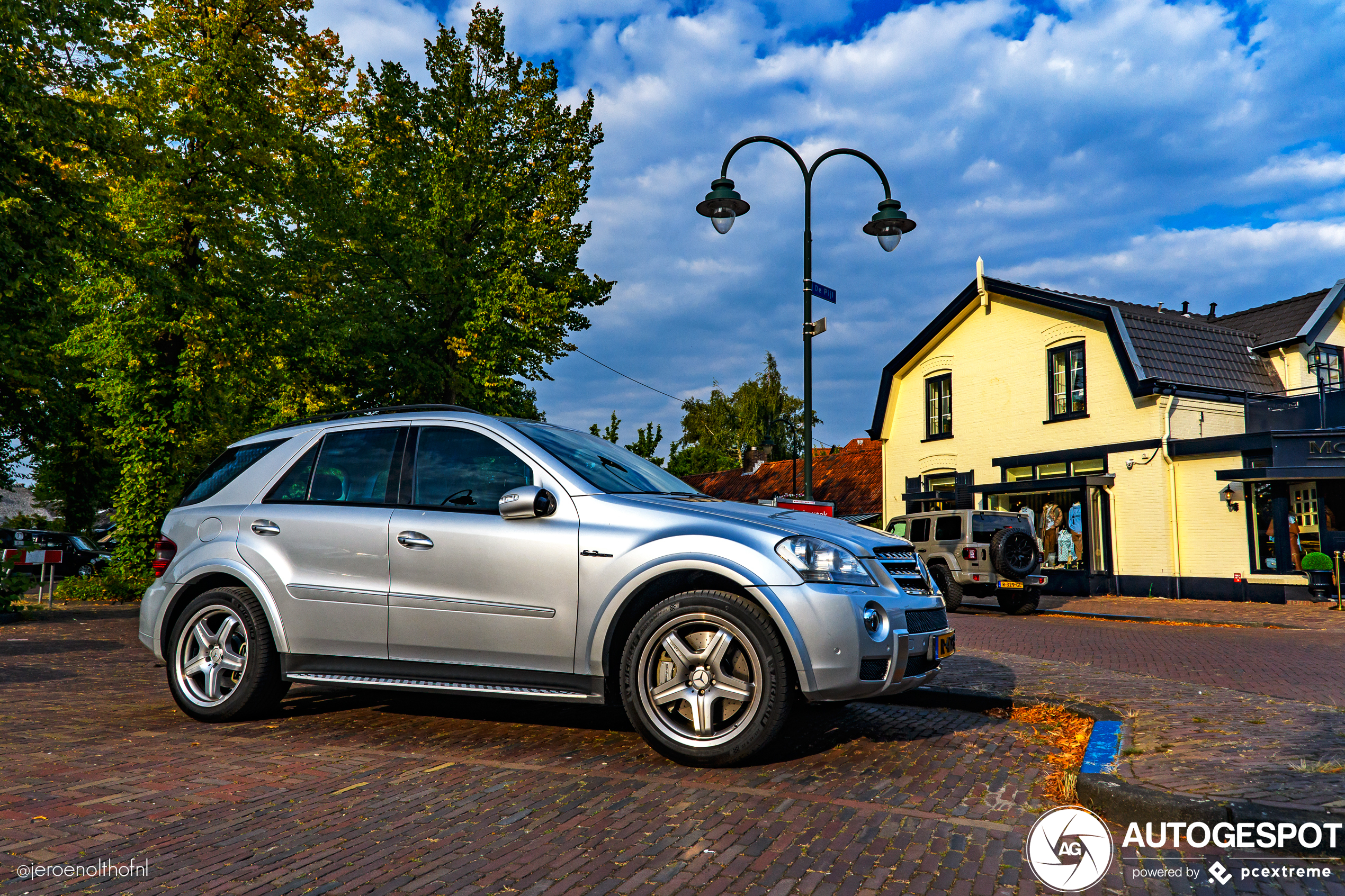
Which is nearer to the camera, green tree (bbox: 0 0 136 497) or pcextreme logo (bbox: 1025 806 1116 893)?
pcextreme logo (bbox: 1025 806 1116 893)

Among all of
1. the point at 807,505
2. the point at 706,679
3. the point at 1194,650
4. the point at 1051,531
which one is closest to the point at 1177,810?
the point at 706,679

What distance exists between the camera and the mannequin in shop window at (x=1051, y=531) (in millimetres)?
22938

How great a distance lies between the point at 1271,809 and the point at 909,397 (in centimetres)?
2587

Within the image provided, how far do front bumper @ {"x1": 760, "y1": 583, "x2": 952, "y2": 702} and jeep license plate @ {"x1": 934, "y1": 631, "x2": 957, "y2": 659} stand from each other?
1.14 feet

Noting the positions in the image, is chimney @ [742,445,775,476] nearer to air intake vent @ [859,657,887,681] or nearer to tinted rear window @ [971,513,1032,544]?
tinted rear window @ [971,513,1032,544]

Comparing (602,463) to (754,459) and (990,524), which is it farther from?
(754,459)

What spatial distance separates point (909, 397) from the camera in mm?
28422

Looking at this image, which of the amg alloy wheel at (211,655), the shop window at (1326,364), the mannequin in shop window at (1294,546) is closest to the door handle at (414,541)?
the amg alloy wheel at (211,655)

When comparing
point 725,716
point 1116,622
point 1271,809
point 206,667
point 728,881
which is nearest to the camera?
point 728,881

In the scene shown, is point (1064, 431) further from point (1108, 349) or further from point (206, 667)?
point (206, 667)

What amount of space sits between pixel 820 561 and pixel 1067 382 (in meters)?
21.7

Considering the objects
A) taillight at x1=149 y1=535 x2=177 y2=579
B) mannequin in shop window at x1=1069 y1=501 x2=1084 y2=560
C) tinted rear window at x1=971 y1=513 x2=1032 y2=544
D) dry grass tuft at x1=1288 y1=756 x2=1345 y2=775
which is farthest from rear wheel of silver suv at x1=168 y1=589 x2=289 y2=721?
mannequin in shop window at x1=1069 y1=501 x2=1084 y2=560

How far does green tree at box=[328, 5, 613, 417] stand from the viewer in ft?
70.1

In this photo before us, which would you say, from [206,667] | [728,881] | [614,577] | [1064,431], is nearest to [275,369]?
[206,667]
